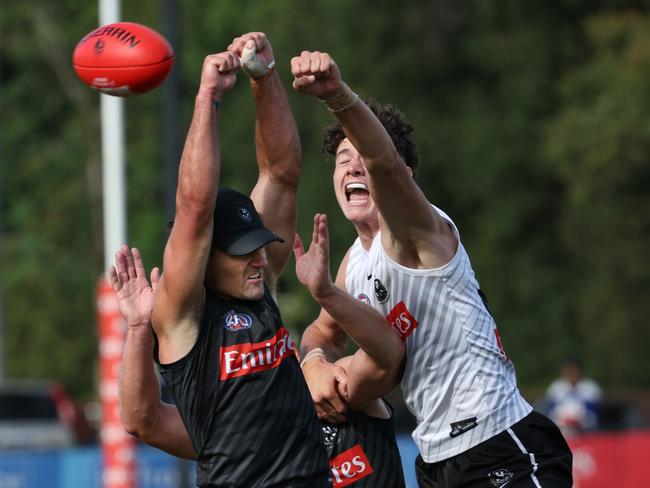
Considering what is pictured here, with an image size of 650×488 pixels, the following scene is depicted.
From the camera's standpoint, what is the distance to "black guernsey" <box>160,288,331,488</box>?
562 centimetres

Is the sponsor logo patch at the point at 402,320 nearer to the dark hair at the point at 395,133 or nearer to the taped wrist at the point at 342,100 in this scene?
the dark hair at the point at 395,133

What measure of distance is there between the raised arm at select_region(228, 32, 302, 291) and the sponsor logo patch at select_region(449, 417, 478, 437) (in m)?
0.96

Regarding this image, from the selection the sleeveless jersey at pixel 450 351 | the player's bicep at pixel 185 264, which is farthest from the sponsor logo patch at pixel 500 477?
the player's bicep at pixel 185 264

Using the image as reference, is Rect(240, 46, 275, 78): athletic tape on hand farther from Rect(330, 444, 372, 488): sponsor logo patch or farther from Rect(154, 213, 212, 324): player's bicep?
Rect(330, 444, 372, 488): sponsor logo patch

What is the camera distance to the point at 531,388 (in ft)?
105

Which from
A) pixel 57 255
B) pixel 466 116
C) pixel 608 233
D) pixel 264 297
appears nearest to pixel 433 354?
pixel 264 297

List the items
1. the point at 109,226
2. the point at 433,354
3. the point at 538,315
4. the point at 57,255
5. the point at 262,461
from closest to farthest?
the point at 262,461, the point at 433,354, the point at 109,226, the point at 538,315, the point at 57,255

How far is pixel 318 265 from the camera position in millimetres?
5934

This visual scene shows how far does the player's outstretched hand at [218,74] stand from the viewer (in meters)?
5.71

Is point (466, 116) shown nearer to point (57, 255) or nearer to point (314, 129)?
point (314, 129)

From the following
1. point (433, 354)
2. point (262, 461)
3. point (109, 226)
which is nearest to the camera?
point (262, 461)

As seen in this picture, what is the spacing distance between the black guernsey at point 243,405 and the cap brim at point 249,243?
22 cm

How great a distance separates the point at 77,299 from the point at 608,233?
1396cm

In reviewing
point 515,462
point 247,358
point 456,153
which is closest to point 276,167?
point 247,358
